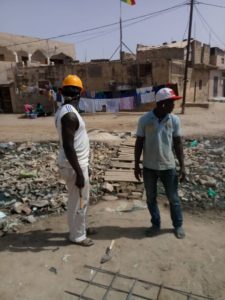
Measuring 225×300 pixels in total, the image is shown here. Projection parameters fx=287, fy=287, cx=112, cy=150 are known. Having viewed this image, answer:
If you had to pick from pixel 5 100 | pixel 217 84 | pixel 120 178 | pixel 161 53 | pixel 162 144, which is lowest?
pixel 120 178

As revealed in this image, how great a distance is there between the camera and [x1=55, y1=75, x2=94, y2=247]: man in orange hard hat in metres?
2.86

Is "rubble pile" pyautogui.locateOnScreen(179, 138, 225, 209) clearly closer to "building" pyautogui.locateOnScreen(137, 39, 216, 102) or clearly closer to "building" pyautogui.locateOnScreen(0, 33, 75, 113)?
"building" pyautogui.locateOnScreen(137, 39, 216, 102)

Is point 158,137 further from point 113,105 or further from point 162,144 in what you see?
point 113,105

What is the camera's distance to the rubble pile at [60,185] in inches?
198

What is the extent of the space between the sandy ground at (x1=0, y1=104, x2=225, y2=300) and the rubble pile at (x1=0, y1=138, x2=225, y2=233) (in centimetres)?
70

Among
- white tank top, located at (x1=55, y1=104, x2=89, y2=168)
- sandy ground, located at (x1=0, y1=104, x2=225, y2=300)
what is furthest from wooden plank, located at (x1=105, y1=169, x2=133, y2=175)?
white tank top, located at (x1=55, y1=104, x2=89, y2=168)

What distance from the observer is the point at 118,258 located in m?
3.13

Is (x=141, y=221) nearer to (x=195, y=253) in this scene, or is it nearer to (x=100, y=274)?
(x=195, y=253)

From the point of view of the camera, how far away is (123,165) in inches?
281

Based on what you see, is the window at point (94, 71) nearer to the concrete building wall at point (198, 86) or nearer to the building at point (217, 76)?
the concrete building wall at point (198, 86)

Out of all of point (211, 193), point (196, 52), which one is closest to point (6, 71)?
point (196, 52)

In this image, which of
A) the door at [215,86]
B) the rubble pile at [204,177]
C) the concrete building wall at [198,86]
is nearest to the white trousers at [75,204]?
the rubble pile at [204,177]

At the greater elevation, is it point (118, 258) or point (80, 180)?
Answer: point (80, 180)

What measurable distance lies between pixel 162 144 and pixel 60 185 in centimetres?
341
